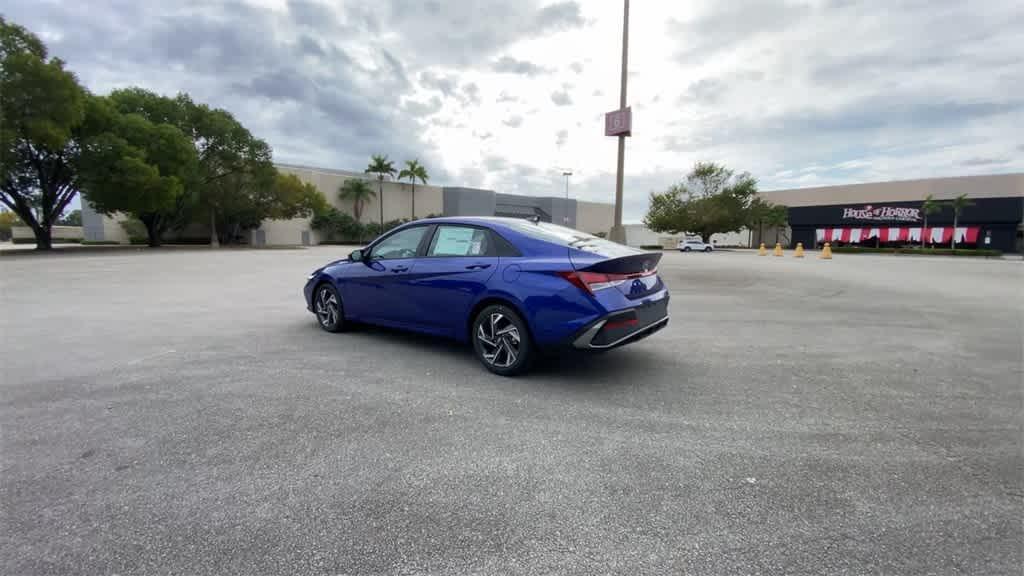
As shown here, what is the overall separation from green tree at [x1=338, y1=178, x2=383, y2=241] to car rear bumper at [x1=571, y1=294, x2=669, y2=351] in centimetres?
5955

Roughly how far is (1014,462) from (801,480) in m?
1.45

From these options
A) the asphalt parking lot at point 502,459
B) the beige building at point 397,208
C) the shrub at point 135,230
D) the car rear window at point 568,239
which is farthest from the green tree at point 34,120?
the car rear window at point 568,239

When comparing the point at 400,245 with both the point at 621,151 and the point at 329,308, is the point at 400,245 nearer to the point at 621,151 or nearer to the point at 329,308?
the point at 329,308

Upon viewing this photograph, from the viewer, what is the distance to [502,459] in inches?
110

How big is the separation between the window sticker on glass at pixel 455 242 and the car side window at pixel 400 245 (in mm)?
271

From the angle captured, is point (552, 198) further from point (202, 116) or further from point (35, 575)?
point (35, 575)

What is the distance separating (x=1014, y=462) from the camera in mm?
2809

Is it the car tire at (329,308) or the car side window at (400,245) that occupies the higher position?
the car side window at (400,245)

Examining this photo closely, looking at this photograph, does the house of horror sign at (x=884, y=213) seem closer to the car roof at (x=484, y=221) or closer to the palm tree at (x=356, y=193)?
the palm tree at (x=356, y=193)

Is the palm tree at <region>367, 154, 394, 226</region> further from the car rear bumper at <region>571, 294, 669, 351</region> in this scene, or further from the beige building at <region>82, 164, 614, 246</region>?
the car rear bumper at <region>571, 294, 669, 351</region>

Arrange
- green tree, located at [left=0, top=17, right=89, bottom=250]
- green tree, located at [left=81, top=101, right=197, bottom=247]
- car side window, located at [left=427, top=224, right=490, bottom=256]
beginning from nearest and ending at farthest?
car side window, located at [left=427, top=224, right=490, bottom=256] → green tree, located at [left=0, top=17, right=89, bottom=250] → green tree, located at [left=81, top=101, right=197, bottom=247]

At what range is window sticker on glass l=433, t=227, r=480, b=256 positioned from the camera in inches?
185

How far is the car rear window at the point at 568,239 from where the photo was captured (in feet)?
14.0

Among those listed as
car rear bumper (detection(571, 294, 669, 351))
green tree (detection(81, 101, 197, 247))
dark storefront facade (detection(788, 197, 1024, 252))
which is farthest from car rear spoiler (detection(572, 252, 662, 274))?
dark storefront facade (detection(788, 197, 1024, 252))
